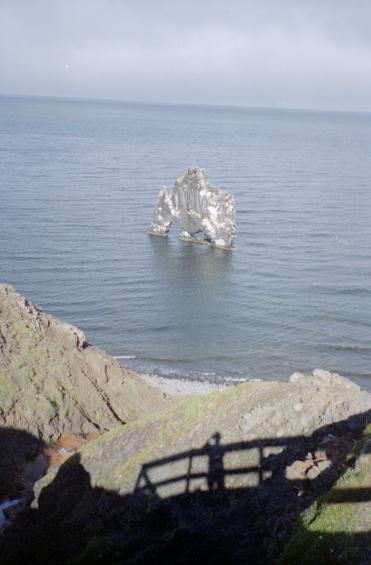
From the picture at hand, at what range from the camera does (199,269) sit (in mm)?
60812

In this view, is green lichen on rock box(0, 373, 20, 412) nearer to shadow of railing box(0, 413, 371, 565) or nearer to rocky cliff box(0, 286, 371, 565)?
rocky cliff box(0, 286, 371, 565)

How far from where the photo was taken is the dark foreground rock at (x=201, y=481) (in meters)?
12.2

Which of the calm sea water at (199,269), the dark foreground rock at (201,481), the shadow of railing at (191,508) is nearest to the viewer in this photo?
the shadow of railing at (191,508)

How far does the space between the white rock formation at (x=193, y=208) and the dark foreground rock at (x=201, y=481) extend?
172ft

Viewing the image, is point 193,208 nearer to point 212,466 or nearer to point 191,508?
point 212,466

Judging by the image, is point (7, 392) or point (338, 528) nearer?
point (338, 528)

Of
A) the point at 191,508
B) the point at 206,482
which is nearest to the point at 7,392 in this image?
the point at 206,482

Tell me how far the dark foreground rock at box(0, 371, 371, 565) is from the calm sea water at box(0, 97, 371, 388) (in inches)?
800

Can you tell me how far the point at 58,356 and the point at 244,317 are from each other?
83.0ft

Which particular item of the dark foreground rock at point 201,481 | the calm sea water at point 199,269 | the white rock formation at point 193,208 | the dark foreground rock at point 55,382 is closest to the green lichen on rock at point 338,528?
the dark foreground rock at point 201,481

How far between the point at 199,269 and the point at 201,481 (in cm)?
4735

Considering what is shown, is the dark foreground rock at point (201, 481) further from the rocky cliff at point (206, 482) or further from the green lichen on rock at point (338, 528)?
the green lichen on rock at point (338, 528)

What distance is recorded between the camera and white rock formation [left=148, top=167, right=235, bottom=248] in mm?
68875

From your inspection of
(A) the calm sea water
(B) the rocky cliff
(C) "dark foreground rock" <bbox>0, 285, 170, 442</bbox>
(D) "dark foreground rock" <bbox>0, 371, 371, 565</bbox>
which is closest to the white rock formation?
(A) the calm sea water
